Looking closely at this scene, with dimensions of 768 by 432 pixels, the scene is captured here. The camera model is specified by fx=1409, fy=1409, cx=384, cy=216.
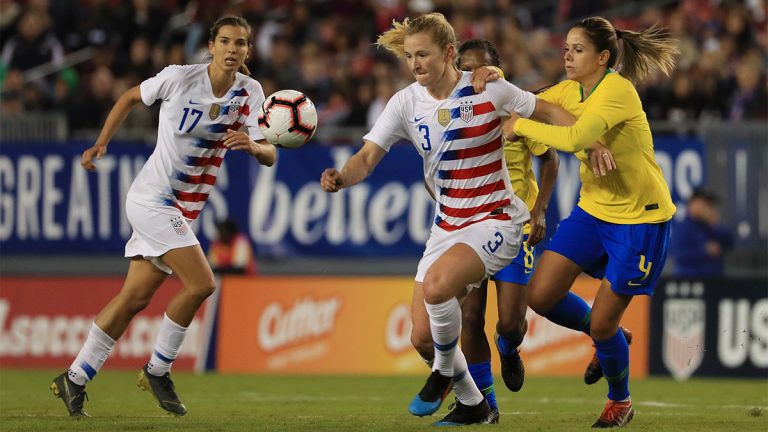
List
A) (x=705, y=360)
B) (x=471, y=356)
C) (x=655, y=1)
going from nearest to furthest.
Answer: (x=471, y=356) → (x=705, y=360) → (x=655, y=1)

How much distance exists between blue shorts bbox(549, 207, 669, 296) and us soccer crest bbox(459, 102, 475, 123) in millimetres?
1139

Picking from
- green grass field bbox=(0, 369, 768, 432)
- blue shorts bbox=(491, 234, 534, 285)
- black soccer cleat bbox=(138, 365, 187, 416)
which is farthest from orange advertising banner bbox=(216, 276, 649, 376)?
black soccer cleat bbox=(138, 365, 187, 416)

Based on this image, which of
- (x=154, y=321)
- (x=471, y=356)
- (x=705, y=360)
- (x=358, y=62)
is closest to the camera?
(x=471, y=356)

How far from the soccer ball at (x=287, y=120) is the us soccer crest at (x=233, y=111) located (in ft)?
1.70

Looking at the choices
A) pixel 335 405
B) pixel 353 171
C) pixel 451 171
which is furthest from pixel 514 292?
pixel 335 405

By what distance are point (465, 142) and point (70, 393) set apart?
3.14 m

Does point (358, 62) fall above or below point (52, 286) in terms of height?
→ above

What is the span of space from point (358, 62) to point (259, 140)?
9543mm

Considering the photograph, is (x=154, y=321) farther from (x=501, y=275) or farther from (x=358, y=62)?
(x=501, y=275)

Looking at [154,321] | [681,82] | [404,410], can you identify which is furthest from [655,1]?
[404,410]

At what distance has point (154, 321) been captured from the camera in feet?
49.8

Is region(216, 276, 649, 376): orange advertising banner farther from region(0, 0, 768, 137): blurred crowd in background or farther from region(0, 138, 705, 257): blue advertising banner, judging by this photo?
region(0, 0, 768, 137): blurred crowd in background

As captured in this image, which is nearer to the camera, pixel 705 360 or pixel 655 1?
pixel 705 360

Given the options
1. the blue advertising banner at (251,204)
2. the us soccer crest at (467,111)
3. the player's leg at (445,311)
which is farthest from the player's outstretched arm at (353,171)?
the blue advertising banner at (251,204)
